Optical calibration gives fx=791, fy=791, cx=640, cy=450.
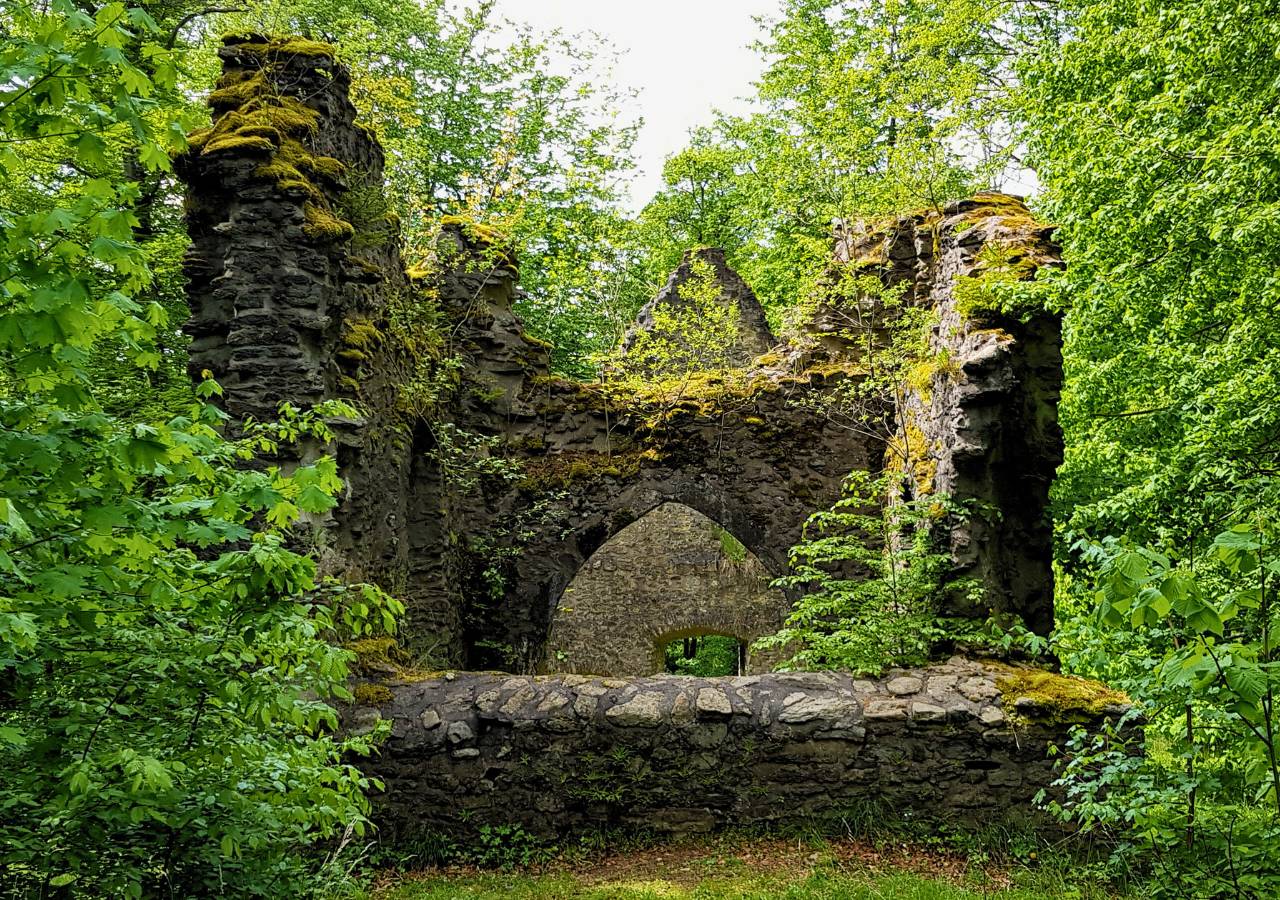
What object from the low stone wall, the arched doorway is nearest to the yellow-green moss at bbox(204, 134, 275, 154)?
the low stone wall

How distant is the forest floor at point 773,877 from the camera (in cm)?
449

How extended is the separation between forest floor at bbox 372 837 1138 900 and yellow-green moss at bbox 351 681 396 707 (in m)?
1.09

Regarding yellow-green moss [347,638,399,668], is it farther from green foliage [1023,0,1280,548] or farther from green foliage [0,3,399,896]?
green foliage [1023,0,1280,548]

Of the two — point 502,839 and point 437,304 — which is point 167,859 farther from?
point 437,304

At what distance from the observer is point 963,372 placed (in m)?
6.86

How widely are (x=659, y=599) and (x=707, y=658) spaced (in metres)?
5.45

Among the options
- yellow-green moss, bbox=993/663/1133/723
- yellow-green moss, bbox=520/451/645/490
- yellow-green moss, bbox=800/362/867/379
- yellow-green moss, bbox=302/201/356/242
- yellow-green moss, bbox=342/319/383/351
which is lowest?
yellow-green moss, bbox=993/663/1133/723

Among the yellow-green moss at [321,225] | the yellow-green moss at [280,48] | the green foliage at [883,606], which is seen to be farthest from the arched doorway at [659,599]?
the yellow-green moss at [280,48]

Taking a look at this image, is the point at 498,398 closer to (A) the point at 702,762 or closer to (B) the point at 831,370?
(B) the point at 831,370

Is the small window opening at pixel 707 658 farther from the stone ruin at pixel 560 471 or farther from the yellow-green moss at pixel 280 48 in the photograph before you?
the yellow-green moss at pixel 280 48

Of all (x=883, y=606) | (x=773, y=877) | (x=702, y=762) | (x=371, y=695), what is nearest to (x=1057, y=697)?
(x=883, y=606)

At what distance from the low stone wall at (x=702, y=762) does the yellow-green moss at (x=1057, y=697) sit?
0.06ft

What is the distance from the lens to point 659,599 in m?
13.8

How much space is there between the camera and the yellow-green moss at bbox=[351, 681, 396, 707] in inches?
215
